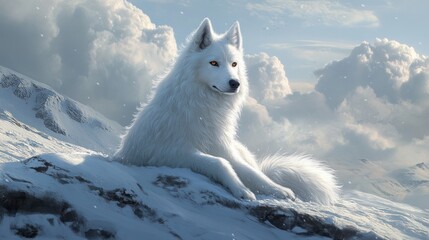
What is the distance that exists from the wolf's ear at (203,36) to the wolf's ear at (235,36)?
0.50 meters

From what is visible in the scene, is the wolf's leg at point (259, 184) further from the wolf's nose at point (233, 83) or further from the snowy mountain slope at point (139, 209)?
the wolf's nose at point (233, 83)

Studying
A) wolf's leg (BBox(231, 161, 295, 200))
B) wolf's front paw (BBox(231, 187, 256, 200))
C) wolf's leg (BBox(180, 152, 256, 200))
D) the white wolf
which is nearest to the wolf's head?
the white wolf

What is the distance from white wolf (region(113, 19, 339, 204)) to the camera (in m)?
8.78

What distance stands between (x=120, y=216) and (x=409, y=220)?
570 cm

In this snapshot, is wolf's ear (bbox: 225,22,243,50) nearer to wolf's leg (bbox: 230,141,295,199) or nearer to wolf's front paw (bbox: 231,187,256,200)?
wolf's leg (bbox: 230,141,295,199)

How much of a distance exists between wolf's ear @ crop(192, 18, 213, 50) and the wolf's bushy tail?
2.77m

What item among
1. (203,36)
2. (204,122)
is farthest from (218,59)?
(204,122)

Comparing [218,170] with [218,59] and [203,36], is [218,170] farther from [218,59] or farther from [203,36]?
[203,36]

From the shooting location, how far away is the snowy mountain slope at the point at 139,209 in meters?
6.43

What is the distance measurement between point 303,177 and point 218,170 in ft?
7.70

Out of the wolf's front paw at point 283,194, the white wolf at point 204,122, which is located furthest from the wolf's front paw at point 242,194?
the wolf's front paw at point 283,194

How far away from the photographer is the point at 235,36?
9.95 meters

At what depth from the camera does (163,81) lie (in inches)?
388

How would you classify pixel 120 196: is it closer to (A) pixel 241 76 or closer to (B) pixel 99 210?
(B) pixel 99 210
